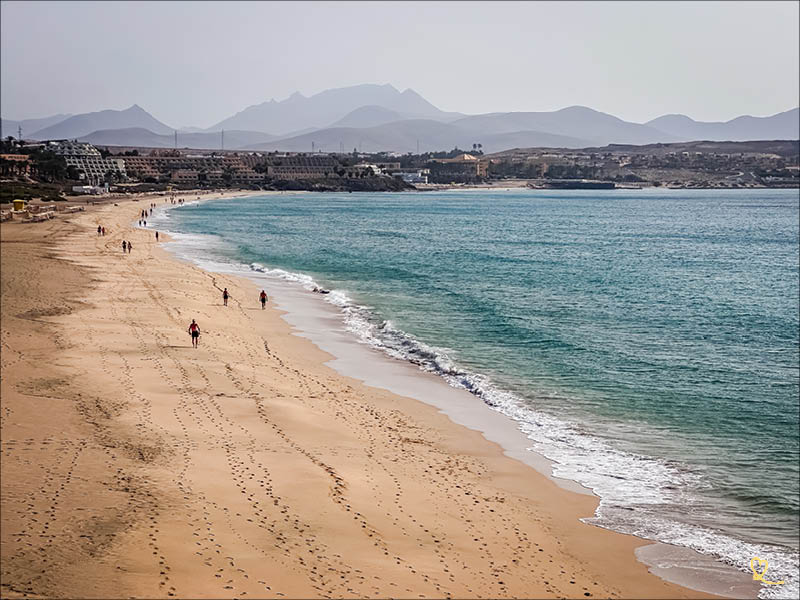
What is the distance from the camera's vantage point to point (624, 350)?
1000 inches

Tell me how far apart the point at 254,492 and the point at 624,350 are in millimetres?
16687

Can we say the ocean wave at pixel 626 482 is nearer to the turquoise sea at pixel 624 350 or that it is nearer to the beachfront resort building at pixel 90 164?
the turquoise sea at pixel 624 350

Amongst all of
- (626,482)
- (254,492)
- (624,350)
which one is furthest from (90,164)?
(626,482)

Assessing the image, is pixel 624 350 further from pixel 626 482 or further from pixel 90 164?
pixel 90 164

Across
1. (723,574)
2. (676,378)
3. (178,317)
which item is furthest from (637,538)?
(178,317)

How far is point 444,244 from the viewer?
66625 millimetres

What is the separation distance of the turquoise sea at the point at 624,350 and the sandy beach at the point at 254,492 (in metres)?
1.81

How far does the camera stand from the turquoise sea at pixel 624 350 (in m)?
13.5

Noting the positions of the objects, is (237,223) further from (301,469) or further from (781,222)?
(301,469)

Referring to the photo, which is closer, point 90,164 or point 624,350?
point 624,350

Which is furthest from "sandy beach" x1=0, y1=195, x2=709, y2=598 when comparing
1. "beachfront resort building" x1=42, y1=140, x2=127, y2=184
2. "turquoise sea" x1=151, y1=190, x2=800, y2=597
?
"beachfront resort building" x1=42, y1=140, x2=127, y2=184

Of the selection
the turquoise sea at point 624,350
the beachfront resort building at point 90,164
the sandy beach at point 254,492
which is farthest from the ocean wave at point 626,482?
the beachfront resort building at point 90,164

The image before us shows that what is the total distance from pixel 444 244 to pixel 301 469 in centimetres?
5451

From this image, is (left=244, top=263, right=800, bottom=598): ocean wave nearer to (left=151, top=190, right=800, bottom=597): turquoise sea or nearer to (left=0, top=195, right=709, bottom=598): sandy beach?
(left=151, top=190, right=800, bottom=597): turquoise sea
